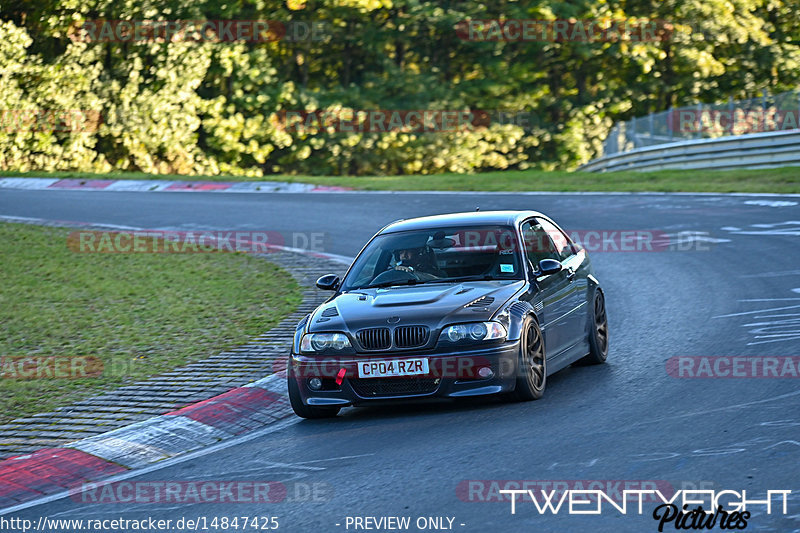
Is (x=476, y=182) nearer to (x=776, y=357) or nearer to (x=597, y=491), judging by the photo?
(x=776, y=357)

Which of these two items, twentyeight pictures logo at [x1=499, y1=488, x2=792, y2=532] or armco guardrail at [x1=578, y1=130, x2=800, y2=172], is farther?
armco guardrail at [x1=578, y1=130, x2=800, y2=172]

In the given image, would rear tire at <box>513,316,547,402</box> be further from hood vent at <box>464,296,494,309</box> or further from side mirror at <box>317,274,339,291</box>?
side mirror at <box>317,274,339,291</box>

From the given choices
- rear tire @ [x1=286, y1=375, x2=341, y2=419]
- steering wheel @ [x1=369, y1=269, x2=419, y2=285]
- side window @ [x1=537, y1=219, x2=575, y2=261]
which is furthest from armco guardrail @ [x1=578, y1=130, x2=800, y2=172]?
rear tire @ [x1=286, y1=375, x2=341, y2=419]

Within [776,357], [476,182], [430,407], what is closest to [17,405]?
[430,407]

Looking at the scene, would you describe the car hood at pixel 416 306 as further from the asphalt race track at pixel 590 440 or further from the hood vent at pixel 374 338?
the asphalt race track at pixel 590 440

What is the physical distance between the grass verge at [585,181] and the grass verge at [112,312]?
34.2 feet

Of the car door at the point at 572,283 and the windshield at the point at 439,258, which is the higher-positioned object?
the windshield at the point at 439,258

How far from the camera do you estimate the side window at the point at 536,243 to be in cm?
970

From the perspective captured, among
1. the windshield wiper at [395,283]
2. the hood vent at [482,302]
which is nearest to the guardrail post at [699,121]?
the windshield wiper at [395,283]

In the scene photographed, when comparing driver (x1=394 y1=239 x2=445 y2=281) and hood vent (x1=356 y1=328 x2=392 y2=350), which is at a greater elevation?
driver (x1=394 y1=239 x2=445 y2=281)

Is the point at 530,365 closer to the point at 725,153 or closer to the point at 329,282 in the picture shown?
the point at 329,282

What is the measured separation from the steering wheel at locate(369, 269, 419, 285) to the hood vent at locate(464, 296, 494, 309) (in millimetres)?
846

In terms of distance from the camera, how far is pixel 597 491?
6047 millimetres

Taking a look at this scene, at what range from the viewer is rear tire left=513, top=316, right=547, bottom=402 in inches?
331
